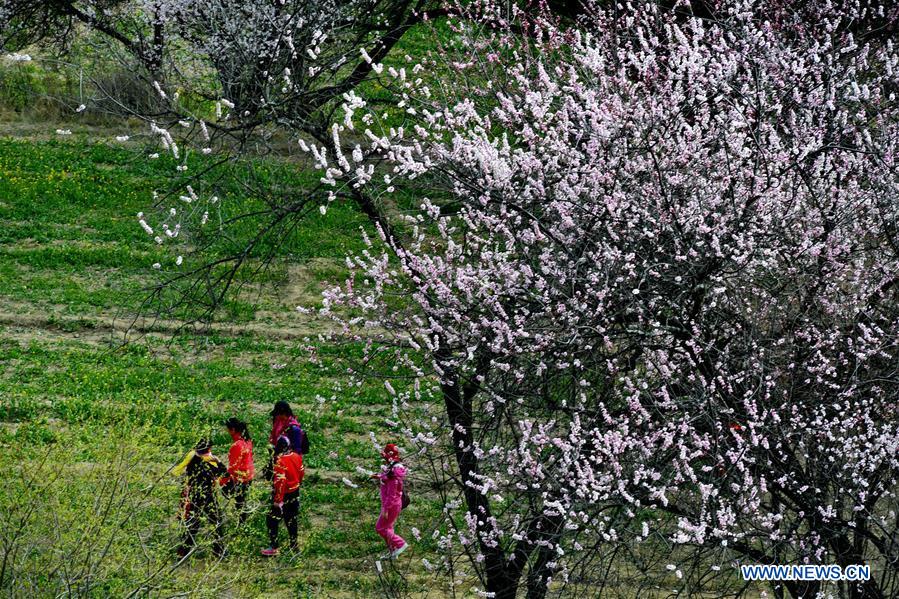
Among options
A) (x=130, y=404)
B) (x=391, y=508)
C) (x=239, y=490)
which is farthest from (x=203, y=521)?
(x=130, y=404)

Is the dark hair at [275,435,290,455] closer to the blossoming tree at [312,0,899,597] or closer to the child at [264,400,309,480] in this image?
the child at [264,400,309,480]

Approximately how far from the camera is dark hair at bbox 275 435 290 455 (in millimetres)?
10086

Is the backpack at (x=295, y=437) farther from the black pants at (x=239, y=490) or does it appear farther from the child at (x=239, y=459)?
the black pants at (x=239, y=490)

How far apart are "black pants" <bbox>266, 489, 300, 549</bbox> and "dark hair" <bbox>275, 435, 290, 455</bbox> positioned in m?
0.41

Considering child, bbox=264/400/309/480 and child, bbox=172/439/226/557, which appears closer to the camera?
child, bbox=172/439/226/557

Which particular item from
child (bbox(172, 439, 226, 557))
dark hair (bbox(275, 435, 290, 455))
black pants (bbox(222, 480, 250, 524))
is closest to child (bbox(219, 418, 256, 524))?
black pants (bbox(222, 480, 250, 524))

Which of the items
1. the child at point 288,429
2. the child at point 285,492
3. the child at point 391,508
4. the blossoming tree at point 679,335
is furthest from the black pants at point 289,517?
the blossoming tree at point 679,335

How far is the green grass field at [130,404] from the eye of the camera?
296 inches

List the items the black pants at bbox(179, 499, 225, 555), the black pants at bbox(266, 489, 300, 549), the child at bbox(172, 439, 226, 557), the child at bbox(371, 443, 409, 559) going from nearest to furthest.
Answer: the black pants at bbox(179, 499, 225, 555) → the child at bbox(172, 439, 226, 557) → the child at bbox(371, 443, 409, 559) → the black pants at bbox(266, 489, 300, 549)

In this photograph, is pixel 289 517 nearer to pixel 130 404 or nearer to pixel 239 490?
pixel 239 490

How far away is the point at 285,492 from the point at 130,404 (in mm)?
3729

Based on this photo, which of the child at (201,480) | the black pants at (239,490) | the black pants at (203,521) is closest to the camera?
the black pants at (203,521)

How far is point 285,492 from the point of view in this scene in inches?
399

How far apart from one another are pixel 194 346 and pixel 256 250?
9.85 ft
